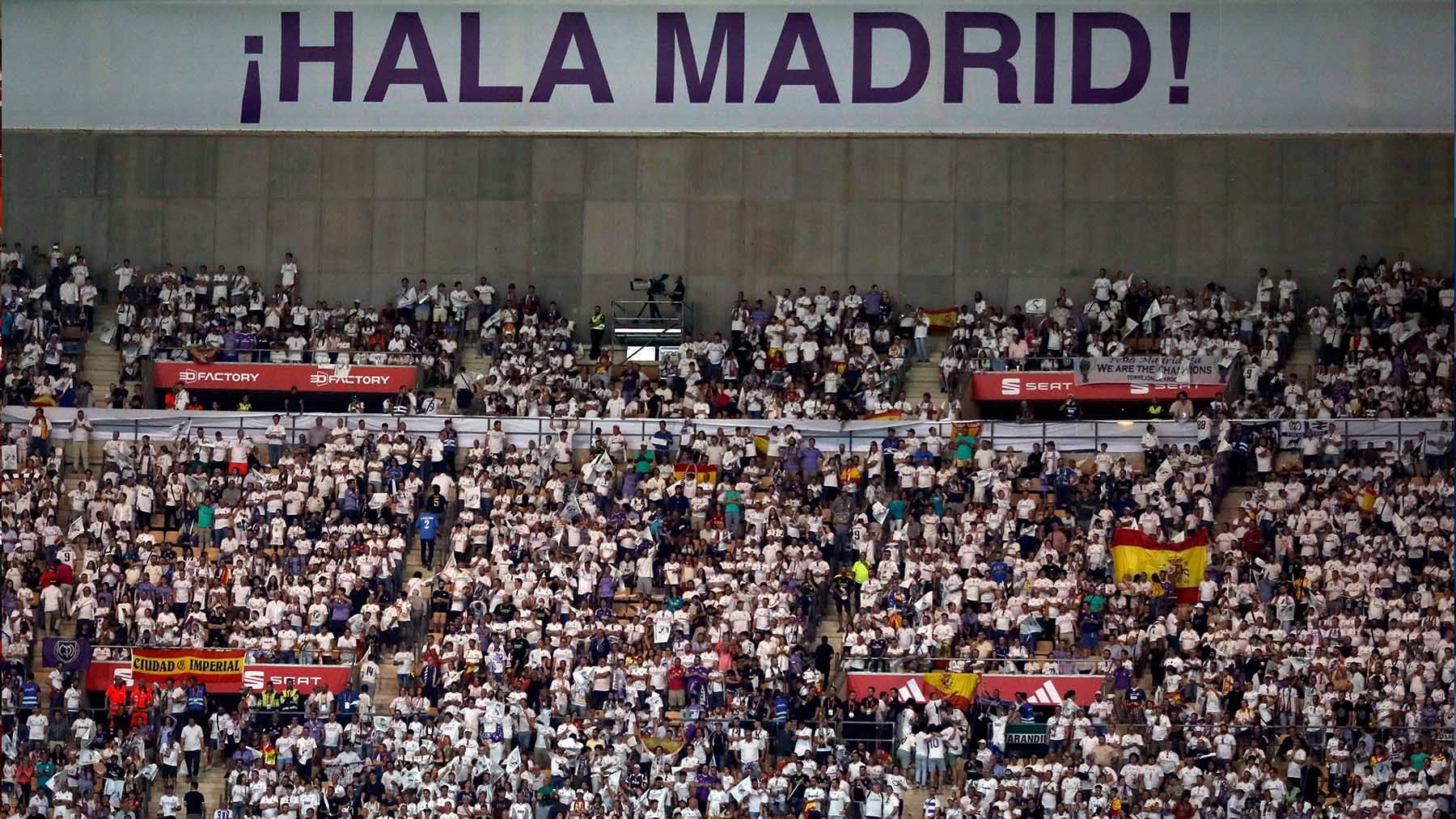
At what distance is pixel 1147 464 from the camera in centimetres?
4288

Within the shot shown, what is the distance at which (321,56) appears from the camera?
52.2 m

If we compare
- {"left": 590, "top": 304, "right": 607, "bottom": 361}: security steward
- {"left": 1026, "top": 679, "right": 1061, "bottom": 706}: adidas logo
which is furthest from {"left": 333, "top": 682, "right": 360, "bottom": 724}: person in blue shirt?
{"left": 590, "top": 304, "right": 607, "bottom": 361}: security steward

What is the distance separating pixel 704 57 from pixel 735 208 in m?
3.48

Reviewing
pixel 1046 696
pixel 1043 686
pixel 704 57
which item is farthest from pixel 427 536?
pixel 704 57

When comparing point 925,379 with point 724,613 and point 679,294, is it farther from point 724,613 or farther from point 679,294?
point 724,613

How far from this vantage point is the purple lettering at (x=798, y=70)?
2029 inches

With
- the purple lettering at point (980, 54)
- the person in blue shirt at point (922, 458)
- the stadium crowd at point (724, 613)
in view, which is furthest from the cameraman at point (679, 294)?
the person in blue shirt at point (922, 458)

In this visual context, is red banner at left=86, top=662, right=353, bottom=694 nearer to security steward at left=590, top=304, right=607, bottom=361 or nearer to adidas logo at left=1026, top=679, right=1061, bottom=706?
adidas logo at left=1026, top=679, right=1061, bottom=706

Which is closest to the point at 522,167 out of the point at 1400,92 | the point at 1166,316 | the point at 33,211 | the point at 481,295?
the point at 481,295

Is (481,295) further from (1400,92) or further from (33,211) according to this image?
(1400,92)

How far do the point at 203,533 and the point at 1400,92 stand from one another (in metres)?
27.6

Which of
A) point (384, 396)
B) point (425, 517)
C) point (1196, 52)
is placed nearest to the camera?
point (425, 517)

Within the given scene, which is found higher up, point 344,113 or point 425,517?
point 344,113

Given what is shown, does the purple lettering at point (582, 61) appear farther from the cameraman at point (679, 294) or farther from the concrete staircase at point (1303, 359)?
the concrete staircase at point (1303, 359)
